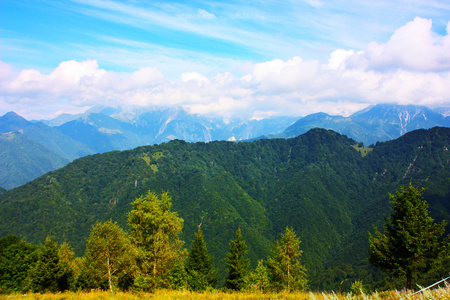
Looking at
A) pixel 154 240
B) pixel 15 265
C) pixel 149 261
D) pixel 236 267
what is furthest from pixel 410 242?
pixel 15 265

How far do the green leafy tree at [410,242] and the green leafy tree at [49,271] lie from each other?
37.5 metres

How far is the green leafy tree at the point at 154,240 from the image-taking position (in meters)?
23.3

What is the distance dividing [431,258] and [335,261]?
204 meters

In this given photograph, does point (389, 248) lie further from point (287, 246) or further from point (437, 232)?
→ point (287, 246)

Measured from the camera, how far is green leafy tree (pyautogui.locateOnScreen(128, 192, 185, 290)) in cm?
2333

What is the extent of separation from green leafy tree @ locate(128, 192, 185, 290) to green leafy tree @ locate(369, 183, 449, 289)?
736 inches

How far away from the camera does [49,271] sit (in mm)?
32062

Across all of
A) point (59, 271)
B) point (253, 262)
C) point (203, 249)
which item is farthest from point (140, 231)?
point (253, 262)

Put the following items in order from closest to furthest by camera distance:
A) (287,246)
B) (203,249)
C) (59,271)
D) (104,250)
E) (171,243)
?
1. (171,243)
2. (104,250)
3. (59,271)
4. (203,249)
5. (287,246)

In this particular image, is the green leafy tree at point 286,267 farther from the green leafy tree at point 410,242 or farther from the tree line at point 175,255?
the green leafy tree at point 410,242

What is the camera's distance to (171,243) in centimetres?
2559

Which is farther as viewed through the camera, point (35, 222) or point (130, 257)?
point (35, 222)

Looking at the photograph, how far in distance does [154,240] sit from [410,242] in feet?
71.7

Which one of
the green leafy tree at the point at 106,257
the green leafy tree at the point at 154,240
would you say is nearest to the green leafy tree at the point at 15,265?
the green leafy tree at the point at 106,257
